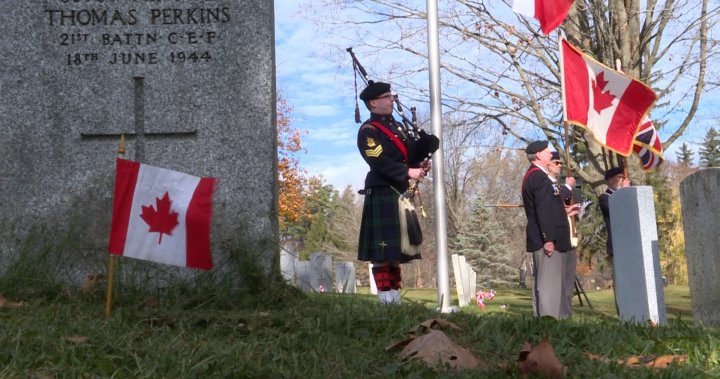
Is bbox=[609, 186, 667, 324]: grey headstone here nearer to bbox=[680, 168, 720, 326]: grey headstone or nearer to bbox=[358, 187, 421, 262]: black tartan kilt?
bbox=[680, 168, 720, 326]: grey headstone

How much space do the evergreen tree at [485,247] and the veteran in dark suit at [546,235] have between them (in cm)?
3428

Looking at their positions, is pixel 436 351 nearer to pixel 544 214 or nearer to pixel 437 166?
pixel 544 214

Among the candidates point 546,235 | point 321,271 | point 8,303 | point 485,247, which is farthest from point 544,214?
point 485,247

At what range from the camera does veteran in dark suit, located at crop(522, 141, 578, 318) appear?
Result: 7.64 metres

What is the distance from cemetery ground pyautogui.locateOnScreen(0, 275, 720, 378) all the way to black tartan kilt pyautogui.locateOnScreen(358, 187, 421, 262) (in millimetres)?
1619

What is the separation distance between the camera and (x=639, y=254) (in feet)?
21.2

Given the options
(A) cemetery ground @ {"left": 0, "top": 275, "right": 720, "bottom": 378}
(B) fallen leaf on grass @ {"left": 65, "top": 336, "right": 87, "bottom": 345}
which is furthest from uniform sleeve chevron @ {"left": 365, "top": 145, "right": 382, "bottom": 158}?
(B) fallen leaf on grass @ {"left": 65, "top": 336, "right": 87, "bottom": 345}

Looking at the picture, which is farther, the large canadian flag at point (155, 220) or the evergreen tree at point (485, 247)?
the evergreen tree at point (485, 247)

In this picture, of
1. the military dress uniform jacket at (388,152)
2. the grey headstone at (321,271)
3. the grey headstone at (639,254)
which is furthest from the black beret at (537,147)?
the grey headstone at (321,271)

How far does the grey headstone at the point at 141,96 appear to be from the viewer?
18.5 feet

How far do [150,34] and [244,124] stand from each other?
85 centimetres

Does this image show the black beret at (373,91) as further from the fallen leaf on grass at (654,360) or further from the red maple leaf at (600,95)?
the fallen leaf on grass at (654,360)

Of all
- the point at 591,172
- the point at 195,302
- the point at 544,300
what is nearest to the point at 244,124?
the point at 195,302

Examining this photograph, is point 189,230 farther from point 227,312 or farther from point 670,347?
point 670,347
